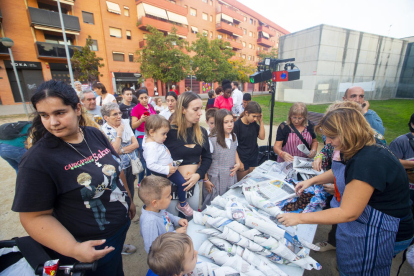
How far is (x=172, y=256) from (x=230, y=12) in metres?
35.3

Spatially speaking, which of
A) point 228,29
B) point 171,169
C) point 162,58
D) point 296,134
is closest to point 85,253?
point 171,169

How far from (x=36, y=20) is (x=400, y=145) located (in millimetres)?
23024

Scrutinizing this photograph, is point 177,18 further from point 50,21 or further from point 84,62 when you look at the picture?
point 84,62

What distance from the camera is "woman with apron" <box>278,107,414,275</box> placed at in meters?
1.20

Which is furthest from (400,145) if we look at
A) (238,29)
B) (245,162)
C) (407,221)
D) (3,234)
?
(238,29)

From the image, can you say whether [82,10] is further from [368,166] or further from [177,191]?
[368,166]

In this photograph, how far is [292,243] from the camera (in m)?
1.41

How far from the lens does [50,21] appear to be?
15.4 m

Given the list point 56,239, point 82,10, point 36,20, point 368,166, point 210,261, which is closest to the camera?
point 56,239

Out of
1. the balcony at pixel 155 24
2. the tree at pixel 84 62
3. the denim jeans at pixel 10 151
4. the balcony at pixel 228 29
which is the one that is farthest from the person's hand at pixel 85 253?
the balcony at pixel 228 29

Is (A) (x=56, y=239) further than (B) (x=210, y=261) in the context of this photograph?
No

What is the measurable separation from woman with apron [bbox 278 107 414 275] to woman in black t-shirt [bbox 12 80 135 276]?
134 cm

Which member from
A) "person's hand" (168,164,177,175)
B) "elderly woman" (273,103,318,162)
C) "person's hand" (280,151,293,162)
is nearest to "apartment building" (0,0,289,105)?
"person's hand" (168,164,177,175)

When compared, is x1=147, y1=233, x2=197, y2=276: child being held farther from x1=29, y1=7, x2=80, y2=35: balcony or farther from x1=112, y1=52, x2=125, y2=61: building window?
x1=112, y1=52, x2=125, y2=61: building window
